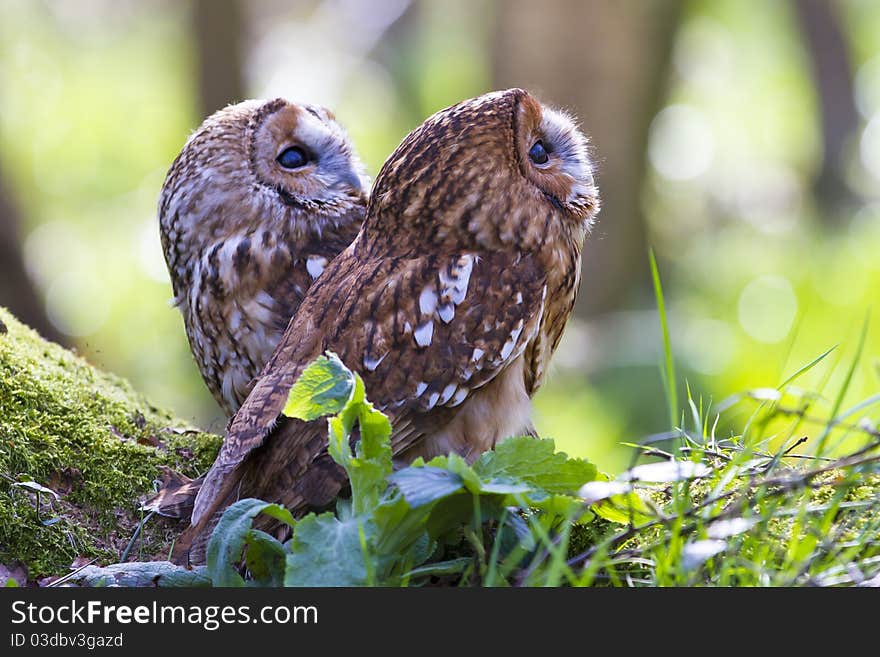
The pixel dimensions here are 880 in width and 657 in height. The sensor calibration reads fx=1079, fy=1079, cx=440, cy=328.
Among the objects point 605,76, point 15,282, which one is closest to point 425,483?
point 15,282

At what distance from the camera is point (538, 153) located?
Result: 3064 mm

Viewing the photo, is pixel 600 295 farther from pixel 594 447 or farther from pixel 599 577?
pixel 599 577

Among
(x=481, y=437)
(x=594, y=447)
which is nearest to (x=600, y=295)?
(x=594, y=447)

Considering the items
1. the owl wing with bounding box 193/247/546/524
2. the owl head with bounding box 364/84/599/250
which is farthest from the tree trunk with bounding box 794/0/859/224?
the owl wing with bounding box 193/247/546/524

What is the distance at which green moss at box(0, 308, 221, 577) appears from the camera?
8.44 ft

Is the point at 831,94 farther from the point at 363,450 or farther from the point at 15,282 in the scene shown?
the point at 363,450

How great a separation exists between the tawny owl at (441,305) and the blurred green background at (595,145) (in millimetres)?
1417

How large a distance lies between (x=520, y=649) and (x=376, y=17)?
10.7 metres

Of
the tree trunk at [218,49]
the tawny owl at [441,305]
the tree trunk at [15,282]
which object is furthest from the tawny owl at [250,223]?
the tree trunk at [218,49]

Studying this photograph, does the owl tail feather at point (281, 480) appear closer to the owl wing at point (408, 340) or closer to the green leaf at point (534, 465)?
the owl wing at point (408, 340)

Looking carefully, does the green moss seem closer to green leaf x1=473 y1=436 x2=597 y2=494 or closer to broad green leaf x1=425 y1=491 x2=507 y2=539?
broad green leaf x1=425 y1=491 x2=507 y2=539

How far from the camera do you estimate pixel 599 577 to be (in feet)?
7.19

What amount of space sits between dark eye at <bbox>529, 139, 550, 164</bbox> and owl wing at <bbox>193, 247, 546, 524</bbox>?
405 millimetres

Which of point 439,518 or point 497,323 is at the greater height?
point 497,323
